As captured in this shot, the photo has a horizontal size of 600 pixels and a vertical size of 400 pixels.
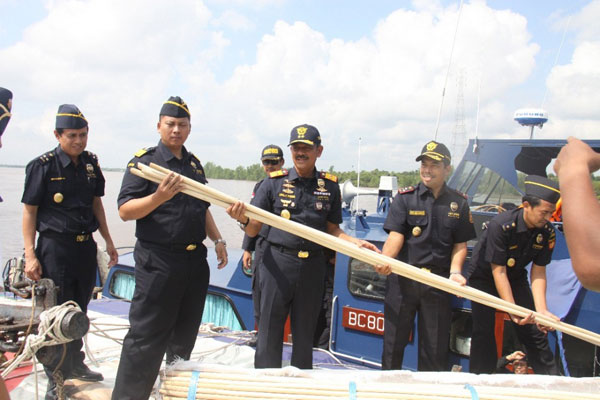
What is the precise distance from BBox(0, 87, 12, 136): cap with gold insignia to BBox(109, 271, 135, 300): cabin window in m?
4.41

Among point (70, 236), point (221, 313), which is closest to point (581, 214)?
point (70, 236)

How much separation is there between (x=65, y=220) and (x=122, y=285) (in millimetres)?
3465

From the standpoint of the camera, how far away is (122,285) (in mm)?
6035

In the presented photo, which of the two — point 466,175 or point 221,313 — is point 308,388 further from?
point 466,175

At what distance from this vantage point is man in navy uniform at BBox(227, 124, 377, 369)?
2.85m

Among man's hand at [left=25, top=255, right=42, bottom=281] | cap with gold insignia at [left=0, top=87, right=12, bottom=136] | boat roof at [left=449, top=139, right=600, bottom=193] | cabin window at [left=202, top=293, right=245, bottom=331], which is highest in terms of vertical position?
boat roof at [left=449, top=139, right=600, bottom=193]

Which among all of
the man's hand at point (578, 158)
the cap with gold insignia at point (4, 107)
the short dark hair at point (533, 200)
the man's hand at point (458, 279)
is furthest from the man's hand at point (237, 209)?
the short dark hair at point (533, 200)

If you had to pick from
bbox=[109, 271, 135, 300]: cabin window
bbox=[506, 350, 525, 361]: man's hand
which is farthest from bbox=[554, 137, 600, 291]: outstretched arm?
bbox=[109, 271, 135, 300]: cabin window

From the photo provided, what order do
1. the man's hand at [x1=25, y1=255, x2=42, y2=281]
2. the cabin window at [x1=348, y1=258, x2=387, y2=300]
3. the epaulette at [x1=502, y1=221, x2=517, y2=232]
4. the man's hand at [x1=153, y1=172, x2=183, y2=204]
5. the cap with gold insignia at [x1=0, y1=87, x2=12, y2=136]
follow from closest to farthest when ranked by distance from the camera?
1. the cap with gold insignia at [x1=0, y1=87, x2=12, y2=136]
2. the man's hand at [x1=153, y1=172, x2=183, y2=204]
3. the man's hand at [x1=25, y1=255, x2=42, y2=281]
4. the epaulette at [x1=502, y1=221, x2=517, y2=232]
5. the cabin window at [x1=348, y1=258, x2=387, y2=300]

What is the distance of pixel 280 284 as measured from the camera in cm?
285

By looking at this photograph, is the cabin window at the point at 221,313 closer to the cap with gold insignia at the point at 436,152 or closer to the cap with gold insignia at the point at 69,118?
the cap with gold insignia at the point at 69,118

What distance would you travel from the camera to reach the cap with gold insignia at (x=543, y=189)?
115 inches

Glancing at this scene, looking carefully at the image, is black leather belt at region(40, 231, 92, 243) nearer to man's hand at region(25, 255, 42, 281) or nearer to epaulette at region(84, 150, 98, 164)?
man's hand at region(25, 255, 42, 281)

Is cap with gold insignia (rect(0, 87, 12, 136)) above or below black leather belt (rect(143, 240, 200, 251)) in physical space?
above
